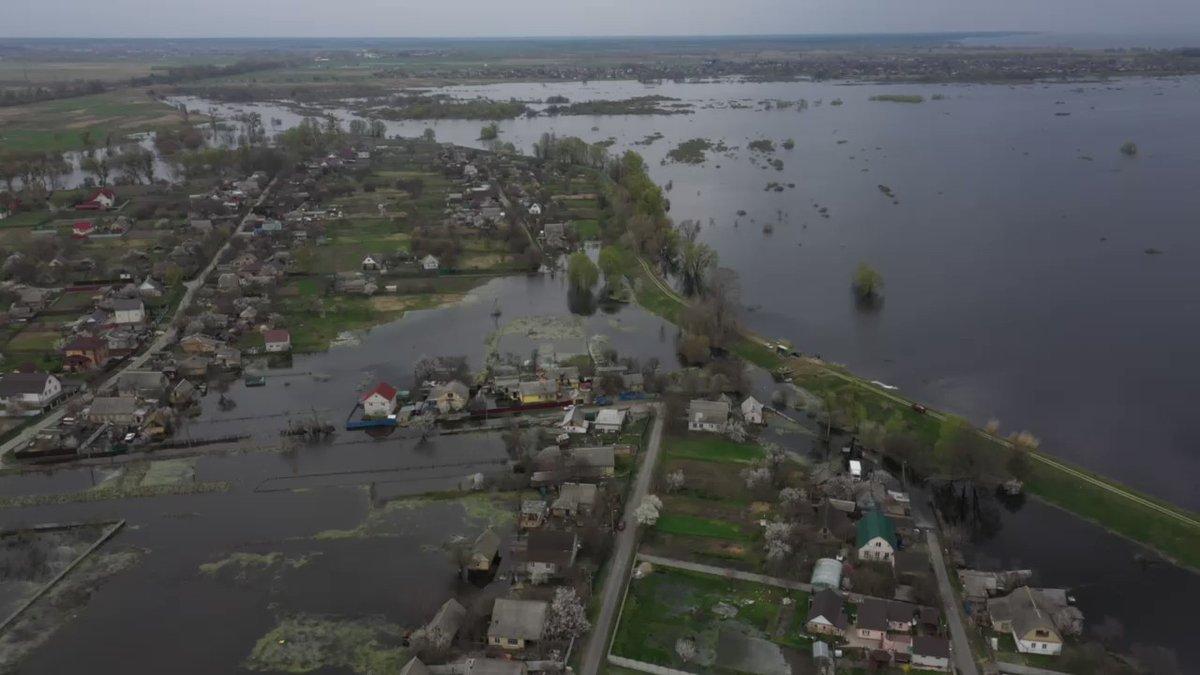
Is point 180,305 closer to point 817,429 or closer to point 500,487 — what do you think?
point 500,487

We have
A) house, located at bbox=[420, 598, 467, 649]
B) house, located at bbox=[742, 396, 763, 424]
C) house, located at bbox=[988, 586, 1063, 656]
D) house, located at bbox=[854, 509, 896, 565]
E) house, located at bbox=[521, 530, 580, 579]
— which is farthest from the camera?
house, located at bbox=[742, 396, 763, 424]

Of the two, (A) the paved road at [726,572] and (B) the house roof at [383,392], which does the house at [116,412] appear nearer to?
(B) the house roof at [383,392]

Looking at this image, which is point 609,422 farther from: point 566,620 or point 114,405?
point 114,405

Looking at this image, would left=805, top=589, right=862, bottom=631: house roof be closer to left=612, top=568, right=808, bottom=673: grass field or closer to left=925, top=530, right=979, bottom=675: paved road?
left=612, top=568, right=808, bottom=673: grass field

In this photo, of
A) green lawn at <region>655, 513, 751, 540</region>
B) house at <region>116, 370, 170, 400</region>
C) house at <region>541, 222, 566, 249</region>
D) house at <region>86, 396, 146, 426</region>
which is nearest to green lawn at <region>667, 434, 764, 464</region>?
green lawn at <region>655, 513, 751, 540</region>

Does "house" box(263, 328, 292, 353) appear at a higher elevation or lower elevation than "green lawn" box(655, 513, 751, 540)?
higher

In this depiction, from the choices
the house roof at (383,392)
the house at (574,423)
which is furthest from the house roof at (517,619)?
the house roof at (383,392)

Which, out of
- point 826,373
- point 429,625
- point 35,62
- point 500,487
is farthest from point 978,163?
point 35,62
